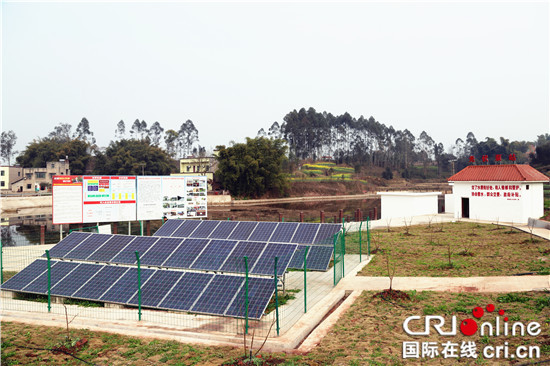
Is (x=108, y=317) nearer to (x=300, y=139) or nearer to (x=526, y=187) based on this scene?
(x=526, y=187)

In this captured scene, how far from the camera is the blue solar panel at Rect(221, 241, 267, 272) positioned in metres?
12.0

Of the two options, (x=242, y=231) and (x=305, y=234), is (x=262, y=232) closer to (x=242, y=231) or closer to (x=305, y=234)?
(x=242, y=231)

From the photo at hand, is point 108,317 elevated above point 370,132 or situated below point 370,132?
below

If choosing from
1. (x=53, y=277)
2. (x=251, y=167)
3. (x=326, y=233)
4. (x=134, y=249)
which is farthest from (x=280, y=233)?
(x=251, y=167)

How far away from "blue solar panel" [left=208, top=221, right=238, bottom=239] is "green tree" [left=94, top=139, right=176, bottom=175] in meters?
66.7

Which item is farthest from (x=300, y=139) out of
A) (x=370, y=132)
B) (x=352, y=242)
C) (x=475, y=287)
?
(x=475, y=287)

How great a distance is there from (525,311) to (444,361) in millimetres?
3812

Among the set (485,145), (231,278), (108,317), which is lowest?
(108,317)

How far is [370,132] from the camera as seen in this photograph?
142625 millimetres

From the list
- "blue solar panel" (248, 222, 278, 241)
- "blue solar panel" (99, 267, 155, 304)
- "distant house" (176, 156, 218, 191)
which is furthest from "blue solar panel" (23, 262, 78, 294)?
"distant house" (176, 156, 218, 191)

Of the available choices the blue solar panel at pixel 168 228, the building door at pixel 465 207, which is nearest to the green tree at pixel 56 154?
the blue solar panel at pixel 168 228

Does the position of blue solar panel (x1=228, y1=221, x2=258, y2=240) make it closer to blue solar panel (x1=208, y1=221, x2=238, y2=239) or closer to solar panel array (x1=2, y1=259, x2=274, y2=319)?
Answer: blue solar panel (x1=208, y1=221, x2=238, y2=239)

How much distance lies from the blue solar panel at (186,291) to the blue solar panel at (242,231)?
683 centimetres

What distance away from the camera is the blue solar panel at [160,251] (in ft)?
42.8
